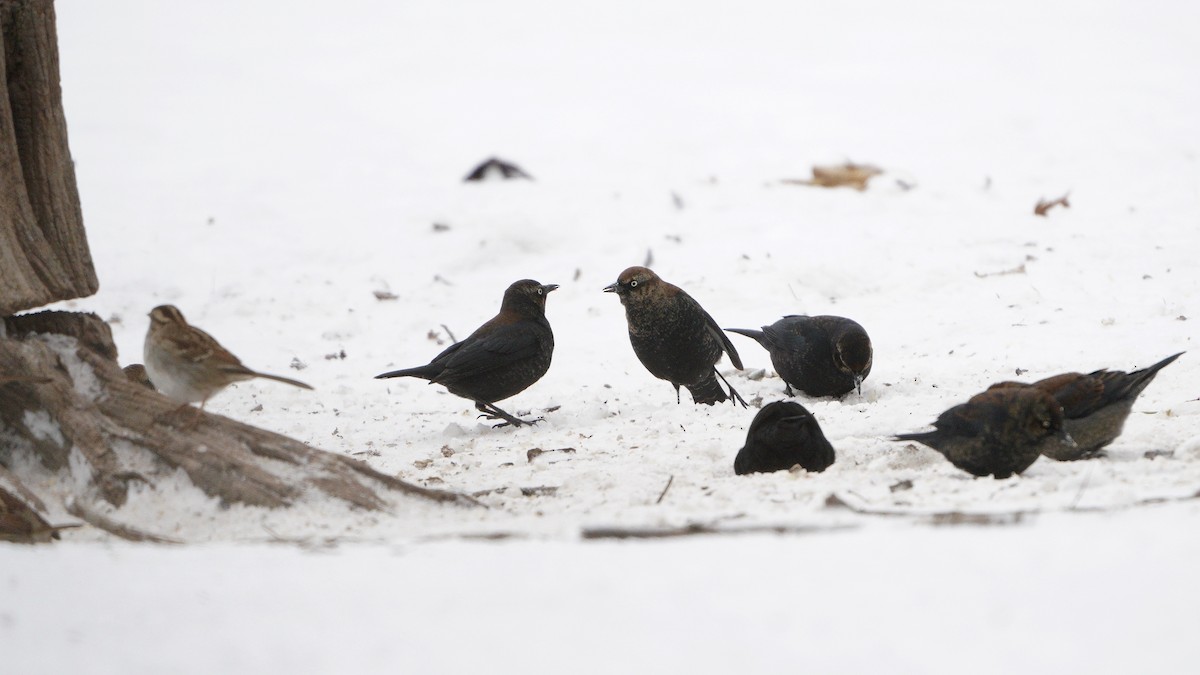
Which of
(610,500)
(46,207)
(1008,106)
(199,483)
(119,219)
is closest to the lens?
(199,483)

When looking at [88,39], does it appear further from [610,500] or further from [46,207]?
[610,500]

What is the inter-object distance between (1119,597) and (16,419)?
11.3 ft

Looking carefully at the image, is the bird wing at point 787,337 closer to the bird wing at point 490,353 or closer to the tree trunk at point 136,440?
the bird wing at point 490,353

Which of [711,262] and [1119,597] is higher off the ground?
[1119,597]

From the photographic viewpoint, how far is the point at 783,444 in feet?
15.5

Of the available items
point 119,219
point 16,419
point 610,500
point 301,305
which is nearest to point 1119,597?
point 610,500

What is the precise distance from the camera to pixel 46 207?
171 inches

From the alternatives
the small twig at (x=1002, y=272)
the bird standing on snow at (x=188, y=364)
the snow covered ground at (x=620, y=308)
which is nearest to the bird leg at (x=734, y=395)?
the snow covered ground at (x=620, y=308)

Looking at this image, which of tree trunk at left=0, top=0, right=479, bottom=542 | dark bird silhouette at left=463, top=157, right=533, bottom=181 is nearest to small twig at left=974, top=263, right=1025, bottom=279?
dark bird silhouette at left=463, top=157, right=533, bottom=181

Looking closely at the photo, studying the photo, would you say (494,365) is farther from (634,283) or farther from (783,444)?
(783,444)

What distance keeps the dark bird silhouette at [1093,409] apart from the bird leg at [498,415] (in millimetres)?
2631

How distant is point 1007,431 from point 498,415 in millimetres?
3015

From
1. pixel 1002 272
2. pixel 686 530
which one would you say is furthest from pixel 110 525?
pixel 1002 272

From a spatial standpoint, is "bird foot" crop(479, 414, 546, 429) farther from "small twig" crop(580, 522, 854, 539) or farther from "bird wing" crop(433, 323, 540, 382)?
"small twig" crop(580, 522, 854, 539)
